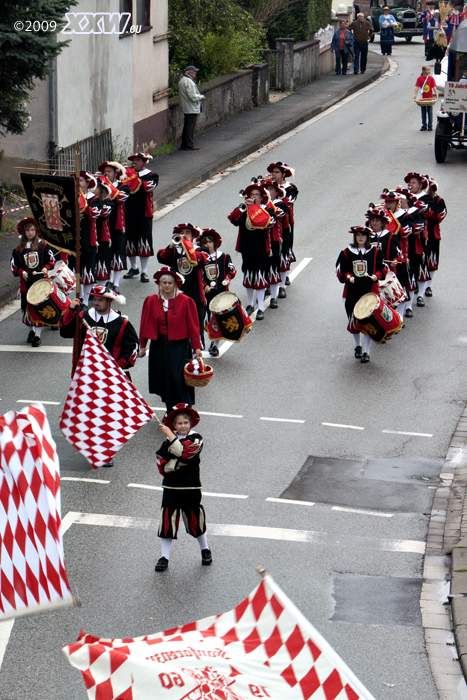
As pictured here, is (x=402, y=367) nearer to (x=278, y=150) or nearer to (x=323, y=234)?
(x=323, y=234)

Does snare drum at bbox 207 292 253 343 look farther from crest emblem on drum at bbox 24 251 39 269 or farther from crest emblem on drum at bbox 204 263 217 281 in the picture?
crest emblem on drum at bbox 24 251 39 269

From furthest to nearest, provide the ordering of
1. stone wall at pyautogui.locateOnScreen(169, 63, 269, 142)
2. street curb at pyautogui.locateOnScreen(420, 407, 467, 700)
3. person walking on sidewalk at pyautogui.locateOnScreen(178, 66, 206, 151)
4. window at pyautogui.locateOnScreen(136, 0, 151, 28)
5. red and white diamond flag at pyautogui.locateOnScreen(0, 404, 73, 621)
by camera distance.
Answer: stone wall at pyautogui.locateOnScreen(169, 63, 269, 142) → person walking on sidewalk at pyautogui.locateOnScreen(178, 66, 206, 151) → window at pyautogui.locateOnScreen(136, 0, 151, 28) → street curb at pyautogui.locateOnScreen(420, 407, 467, 700) → red and white diamond flag at pyautogui.locateOnScreen(0, 404, 73, 621)

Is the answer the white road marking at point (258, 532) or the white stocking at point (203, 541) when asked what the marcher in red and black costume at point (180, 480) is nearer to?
the white stocking at point (203, 541)

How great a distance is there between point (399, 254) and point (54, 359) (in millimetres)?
4755

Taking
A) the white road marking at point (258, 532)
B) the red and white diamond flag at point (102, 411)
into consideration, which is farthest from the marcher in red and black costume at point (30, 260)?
the white road marking at point (258, 532)

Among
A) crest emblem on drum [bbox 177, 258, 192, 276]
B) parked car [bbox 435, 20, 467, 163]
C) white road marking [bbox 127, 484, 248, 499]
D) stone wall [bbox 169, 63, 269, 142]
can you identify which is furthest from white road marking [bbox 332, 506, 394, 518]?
stone wall [bbox 169, 63, 269, 142]

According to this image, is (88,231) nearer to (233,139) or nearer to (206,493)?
(206,493)

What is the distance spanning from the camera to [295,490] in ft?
34.6

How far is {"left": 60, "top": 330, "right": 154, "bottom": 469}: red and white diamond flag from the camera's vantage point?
10.1m

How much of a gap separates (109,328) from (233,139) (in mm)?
18747

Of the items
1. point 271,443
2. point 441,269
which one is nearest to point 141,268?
point 441,269

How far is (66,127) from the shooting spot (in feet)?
72.3

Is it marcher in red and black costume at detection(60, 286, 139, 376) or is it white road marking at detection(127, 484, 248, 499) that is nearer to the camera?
white road marking at detection(127, 484, 248, 499)

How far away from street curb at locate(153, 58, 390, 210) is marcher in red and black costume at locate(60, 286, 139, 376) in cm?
1158
